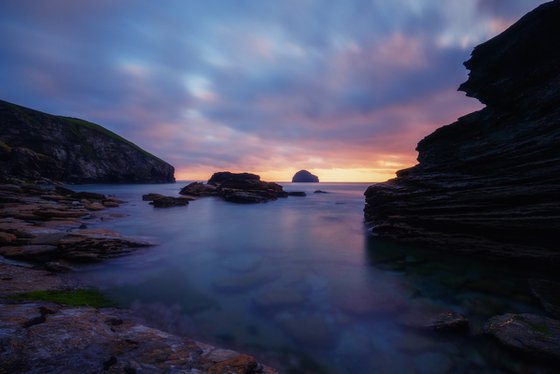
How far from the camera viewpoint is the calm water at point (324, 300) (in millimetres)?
6992

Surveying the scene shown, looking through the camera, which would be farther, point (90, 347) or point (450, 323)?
point (450, 323)

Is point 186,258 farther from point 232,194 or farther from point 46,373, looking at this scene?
point 232,194

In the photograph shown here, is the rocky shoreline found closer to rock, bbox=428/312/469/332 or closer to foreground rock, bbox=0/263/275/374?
foreground rock, bbox=0/263/275/374

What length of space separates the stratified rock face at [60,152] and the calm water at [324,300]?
85.4 metres

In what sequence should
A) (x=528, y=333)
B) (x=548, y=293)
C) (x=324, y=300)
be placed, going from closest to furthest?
(x=528, y=333)
(x=548, y=293)
(x=324, y=300)

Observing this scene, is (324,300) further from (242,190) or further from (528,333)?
(242,190)

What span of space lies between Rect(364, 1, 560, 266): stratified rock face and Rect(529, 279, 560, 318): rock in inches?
110

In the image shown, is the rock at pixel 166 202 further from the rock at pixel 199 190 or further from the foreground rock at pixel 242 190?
→ the rock at pixel 199 190

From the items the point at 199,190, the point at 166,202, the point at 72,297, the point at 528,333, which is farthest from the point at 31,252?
the point at 199,190

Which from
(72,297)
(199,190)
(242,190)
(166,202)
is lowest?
(72,297)

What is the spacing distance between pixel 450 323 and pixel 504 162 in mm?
12735

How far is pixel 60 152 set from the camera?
99.2 m

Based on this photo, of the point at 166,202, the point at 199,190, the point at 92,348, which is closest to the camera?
the point at 92,348

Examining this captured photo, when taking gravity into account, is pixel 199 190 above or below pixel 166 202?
above
